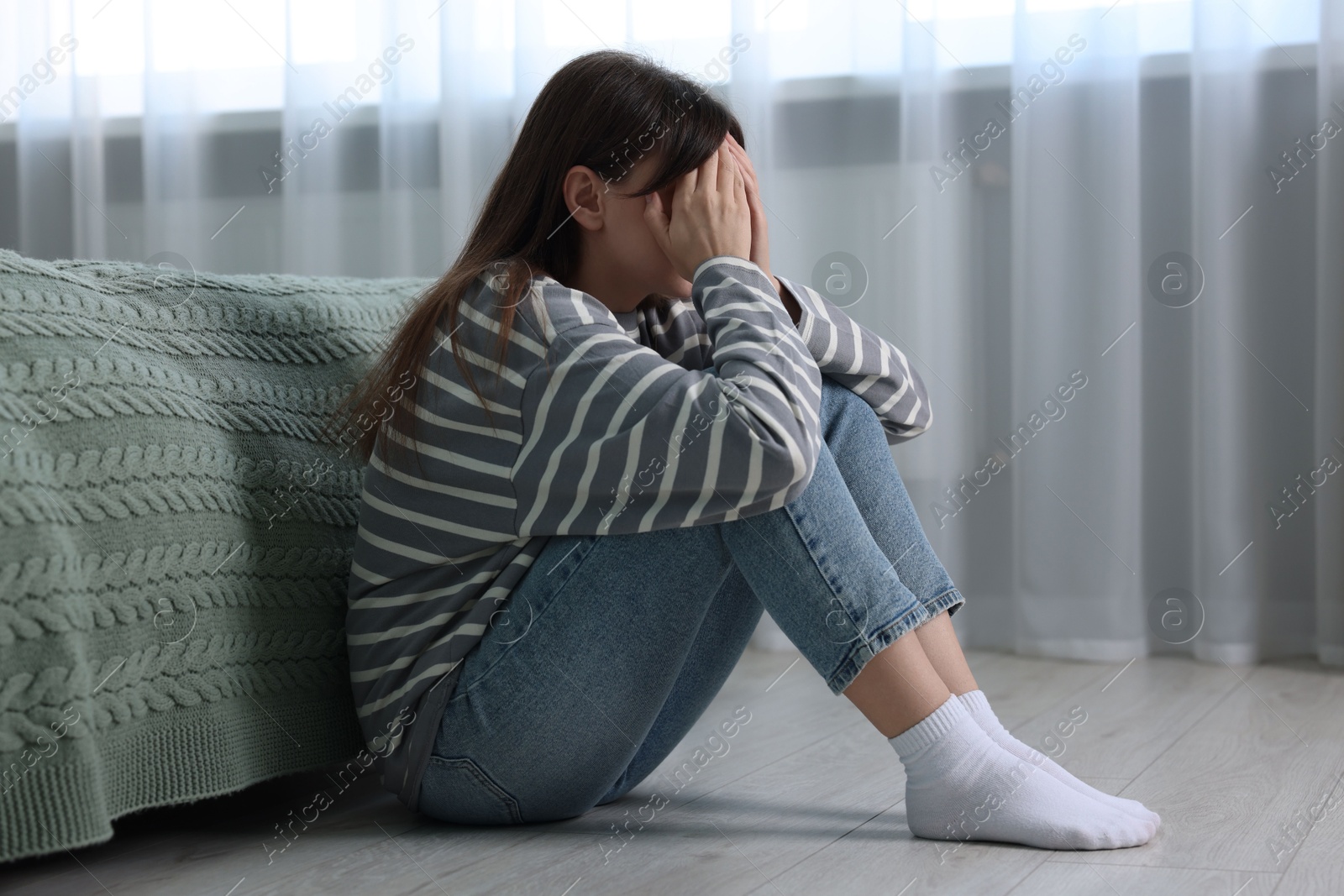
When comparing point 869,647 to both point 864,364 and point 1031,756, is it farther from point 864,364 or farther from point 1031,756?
point 864,364

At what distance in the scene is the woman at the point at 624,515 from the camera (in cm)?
81

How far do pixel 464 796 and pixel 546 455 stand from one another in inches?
11.1

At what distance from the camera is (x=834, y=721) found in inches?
53.9

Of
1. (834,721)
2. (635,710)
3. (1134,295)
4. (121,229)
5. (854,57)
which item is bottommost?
(834,721)

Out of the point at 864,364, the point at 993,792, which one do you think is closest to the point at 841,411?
the point at 864,364

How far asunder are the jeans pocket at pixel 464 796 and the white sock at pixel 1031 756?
355 mm

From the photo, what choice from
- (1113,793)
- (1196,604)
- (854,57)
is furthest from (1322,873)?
(854,57)

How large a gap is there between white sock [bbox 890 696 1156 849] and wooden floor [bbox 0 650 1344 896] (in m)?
0.01

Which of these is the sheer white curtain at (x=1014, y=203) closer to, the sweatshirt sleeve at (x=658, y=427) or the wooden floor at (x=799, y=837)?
the wooden floor at (x=799, y=837)

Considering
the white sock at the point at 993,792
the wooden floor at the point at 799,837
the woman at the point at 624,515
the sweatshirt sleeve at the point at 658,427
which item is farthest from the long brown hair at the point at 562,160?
the white sock at the point at 993,792

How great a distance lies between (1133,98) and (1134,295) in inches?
11.0

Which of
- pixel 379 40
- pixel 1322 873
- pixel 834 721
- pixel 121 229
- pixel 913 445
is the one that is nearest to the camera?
pixel 1322 873

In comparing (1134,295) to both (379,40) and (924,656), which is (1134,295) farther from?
(379,40)

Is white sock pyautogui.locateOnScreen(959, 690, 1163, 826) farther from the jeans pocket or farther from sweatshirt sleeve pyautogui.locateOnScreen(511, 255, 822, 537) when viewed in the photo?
the jeans pocket
